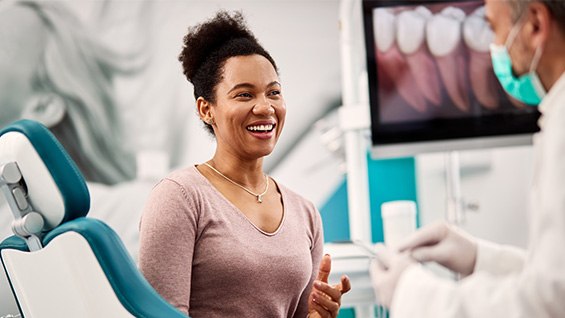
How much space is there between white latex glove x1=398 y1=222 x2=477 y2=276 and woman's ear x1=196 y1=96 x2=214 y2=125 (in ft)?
2.99

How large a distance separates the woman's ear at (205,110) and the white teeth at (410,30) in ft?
2.47

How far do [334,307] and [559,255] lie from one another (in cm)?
99

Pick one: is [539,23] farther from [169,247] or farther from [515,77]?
[169,247]

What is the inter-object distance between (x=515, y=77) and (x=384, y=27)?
1.28 m

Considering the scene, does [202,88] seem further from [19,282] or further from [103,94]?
[103,94]

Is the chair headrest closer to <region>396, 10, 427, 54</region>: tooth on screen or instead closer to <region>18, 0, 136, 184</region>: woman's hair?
<region>396, 10, 427, 54</region>: tooth on screen

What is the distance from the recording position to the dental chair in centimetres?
134

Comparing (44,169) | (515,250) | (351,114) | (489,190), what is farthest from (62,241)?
(489,190)

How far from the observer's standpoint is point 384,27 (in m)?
2.45

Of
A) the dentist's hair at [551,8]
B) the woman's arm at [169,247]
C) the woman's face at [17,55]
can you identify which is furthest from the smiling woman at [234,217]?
the woman's face at [17,55]

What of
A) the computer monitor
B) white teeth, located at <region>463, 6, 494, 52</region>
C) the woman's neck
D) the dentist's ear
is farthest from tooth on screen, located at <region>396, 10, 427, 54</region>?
the dentist's ear

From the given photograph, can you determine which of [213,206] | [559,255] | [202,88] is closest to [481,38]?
[202,88]

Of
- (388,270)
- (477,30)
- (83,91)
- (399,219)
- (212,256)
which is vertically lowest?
(399,219)

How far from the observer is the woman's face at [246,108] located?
194 cm
